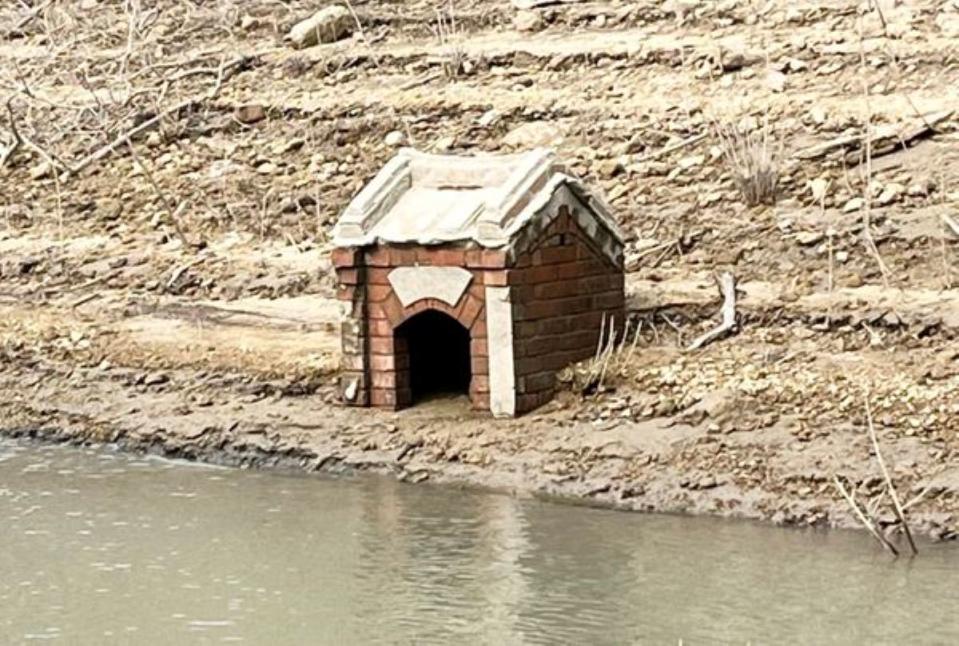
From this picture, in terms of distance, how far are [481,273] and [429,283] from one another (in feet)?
0.88

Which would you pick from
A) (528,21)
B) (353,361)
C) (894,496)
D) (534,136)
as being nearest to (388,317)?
(353,361)

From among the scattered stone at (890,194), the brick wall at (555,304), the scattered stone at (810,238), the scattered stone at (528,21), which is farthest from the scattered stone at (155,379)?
the scattered stone at (528,21)

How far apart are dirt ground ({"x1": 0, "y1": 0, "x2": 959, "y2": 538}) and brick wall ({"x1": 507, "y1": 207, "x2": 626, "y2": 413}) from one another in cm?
18

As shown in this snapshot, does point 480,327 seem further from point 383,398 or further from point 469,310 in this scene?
point 383,398

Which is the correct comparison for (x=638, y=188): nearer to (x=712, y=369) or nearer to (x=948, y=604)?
(x=712, y=369)

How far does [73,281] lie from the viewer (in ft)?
42.7

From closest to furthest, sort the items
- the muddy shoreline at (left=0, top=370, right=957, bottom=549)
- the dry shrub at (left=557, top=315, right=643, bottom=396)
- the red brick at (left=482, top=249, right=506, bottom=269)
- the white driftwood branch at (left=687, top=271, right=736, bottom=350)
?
1. the muddy shoreline at (left=0, top=370, right=957, bottom=549)
2. the red brick at (left=482, top=249, right=506, bottom=269)
3. the dry shrub at (left=557, top=315, right=643, bottom=396)
4. the white driftwood branch at (left=687, top=271, right=736, bottom=350)

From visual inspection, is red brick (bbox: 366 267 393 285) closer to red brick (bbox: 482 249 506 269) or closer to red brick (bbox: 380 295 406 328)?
red brick (bbox: 380 295 406 328)

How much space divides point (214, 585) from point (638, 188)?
4793 mm

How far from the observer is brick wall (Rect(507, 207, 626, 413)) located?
1000 centimetres

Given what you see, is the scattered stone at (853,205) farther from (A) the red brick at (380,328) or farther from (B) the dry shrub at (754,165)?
(A) the red brick at (380,328)

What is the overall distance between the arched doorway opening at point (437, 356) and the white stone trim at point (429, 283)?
332mm

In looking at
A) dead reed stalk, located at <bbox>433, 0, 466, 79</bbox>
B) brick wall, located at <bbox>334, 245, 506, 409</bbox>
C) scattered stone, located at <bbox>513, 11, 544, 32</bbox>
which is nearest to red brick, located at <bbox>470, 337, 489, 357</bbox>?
brick wall, located at <bbox>334, 245, 506, 409</bbox>

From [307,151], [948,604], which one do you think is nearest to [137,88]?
[307,151]
